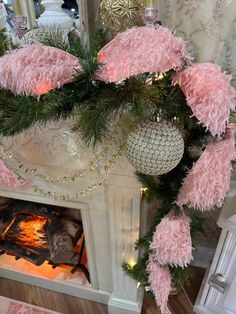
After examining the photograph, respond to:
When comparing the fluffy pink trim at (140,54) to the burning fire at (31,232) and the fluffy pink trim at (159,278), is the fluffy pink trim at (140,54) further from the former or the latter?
the burning fire at (31,232)

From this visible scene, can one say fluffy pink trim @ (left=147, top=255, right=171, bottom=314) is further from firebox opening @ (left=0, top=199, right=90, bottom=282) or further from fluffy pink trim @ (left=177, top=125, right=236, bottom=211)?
firebox opening @ (left=0, top=199, right=90, bottom=282)

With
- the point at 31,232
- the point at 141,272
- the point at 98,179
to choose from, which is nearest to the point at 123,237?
the point at 141,272

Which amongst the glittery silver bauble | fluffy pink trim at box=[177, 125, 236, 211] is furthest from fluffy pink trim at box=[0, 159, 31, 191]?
fluffy pink trim at box=[177, 125, 236, 211]

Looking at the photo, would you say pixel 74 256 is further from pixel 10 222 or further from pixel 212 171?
pixel 212 171

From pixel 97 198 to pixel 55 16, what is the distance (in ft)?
1.95

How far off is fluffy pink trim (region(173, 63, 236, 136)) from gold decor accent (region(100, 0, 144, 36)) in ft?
0.76

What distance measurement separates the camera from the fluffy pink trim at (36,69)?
1.43 feet

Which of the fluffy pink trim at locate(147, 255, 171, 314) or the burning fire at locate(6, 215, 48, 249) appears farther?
the burning fire at locate(6, 215, 48, 249)

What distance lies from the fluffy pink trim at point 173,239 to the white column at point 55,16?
2.02ft

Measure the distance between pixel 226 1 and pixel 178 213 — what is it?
59 cm

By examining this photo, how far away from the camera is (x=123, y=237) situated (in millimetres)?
939

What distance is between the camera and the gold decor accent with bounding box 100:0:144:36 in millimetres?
571

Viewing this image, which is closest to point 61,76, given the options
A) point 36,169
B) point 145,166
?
point 145,166

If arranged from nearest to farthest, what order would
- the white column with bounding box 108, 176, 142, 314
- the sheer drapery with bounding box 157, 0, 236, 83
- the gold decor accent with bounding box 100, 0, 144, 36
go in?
the gold decor accent with bounding box 100, 0, 144, 36
the sheer drapery with bounding box 157, 0, 236, 83
the white column with bounding box 108, 176, 142, 314
